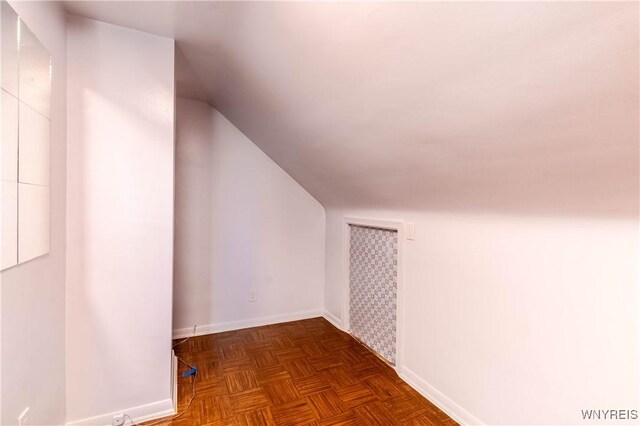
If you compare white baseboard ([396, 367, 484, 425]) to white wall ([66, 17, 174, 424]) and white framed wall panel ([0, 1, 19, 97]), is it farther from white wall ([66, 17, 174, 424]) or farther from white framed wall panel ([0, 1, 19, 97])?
white framed wall panel ([0, 1, 19, 97])

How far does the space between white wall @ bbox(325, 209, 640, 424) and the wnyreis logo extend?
0.7 inches

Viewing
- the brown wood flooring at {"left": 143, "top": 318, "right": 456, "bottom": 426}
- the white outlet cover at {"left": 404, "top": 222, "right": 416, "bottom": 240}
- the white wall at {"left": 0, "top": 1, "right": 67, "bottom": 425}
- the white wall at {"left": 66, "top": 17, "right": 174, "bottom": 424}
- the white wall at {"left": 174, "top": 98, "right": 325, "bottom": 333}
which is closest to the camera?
the white wall at {"left": 0, "top": 1, "right": 67, "bottom": 425}

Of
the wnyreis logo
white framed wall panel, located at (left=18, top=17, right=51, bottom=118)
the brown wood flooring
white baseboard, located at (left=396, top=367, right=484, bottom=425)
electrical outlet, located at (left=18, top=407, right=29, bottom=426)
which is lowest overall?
the brown wood flooring

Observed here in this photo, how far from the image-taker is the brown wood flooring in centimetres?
174

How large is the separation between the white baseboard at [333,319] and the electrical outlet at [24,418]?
229 centimetres

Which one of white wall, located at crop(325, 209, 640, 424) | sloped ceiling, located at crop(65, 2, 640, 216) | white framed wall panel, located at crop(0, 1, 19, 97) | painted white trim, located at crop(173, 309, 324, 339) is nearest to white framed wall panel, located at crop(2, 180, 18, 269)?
white framed wall panel, located at crop(0, 1, 19, 97)

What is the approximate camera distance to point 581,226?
1.22 meters

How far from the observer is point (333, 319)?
3.15 metres

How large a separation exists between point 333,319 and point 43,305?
2.39 meters

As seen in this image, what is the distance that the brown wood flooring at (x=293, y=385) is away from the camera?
174cm

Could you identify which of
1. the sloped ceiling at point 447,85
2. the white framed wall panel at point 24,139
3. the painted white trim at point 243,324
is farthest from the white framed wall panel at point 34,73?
the painted white trim at point 243,324

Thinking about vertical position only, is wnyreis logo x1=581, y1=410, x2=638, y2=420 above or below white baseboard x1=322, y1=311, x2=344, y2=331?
above

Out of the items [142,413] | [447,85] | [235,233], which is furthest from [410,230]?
[142,413]

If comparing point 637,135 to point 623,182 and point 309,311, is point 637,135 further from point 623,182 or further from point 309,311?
point 309,311
